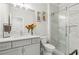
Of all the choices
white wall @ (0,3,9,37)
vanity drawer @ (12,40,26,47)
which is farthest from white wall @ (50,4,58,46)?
white wall @ (0,3,9,37)

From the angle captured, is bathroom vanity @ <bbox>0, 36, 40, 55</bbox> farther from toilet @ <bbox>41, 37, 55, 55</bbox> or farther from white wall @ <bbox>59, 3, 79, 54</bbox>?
white wall @ <bbox>59, 3, 79, 54</bbox>

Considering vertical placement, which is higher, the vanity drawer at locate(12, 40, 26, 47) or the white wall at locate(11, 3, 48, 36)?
the white wall at locate(11, 3, 48, 36)

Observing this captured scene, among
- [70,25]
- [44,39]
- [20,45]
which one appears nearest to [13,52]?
Result: [20,45]

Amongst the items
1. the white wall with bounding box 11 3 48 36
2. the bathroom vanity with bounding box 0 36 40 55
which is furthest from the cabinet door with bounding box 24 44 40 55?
the white wall with bounding box 11 3 48 36

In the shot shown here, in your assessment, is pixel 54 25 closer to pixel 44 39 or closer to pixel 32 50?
pixel 44 39

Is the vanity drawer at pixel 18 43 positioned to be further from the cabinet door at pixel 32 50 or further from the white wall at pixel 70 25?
the white wall at pixel 70 25

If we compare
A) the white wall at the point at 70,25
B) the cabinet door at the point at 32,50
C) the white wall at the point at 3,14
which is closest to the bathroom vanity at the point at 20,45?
the cabinet door at the point at 32,50

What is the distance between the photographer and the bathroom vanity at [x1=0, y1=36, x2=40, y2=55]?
5.11 feet

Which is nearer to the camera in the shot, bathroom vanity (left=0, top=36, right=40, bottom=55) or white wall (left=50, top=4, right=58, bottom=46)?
bathroom vanity (left=0, top=36, right=40, bottom=55)

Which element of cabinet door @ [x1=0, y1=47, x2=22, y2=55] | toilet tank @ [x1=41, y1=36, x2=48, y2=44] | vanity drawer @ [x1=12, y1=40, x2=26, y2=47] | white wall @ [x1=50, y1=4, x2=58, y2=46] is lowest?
cabinet door @ [x1=0, y1=47, x2=22, y2=55]

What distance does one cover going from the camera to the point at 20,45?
1.63 m

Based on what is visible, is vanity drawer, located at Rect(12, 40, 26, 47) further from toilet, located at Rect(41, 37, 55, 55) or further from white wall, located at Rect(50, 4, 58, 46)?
white wall, located at Rect(50, 4, 58, 46)

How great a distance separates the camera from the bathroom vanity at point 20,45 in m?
1.56

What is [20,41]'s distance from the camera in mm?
1627
